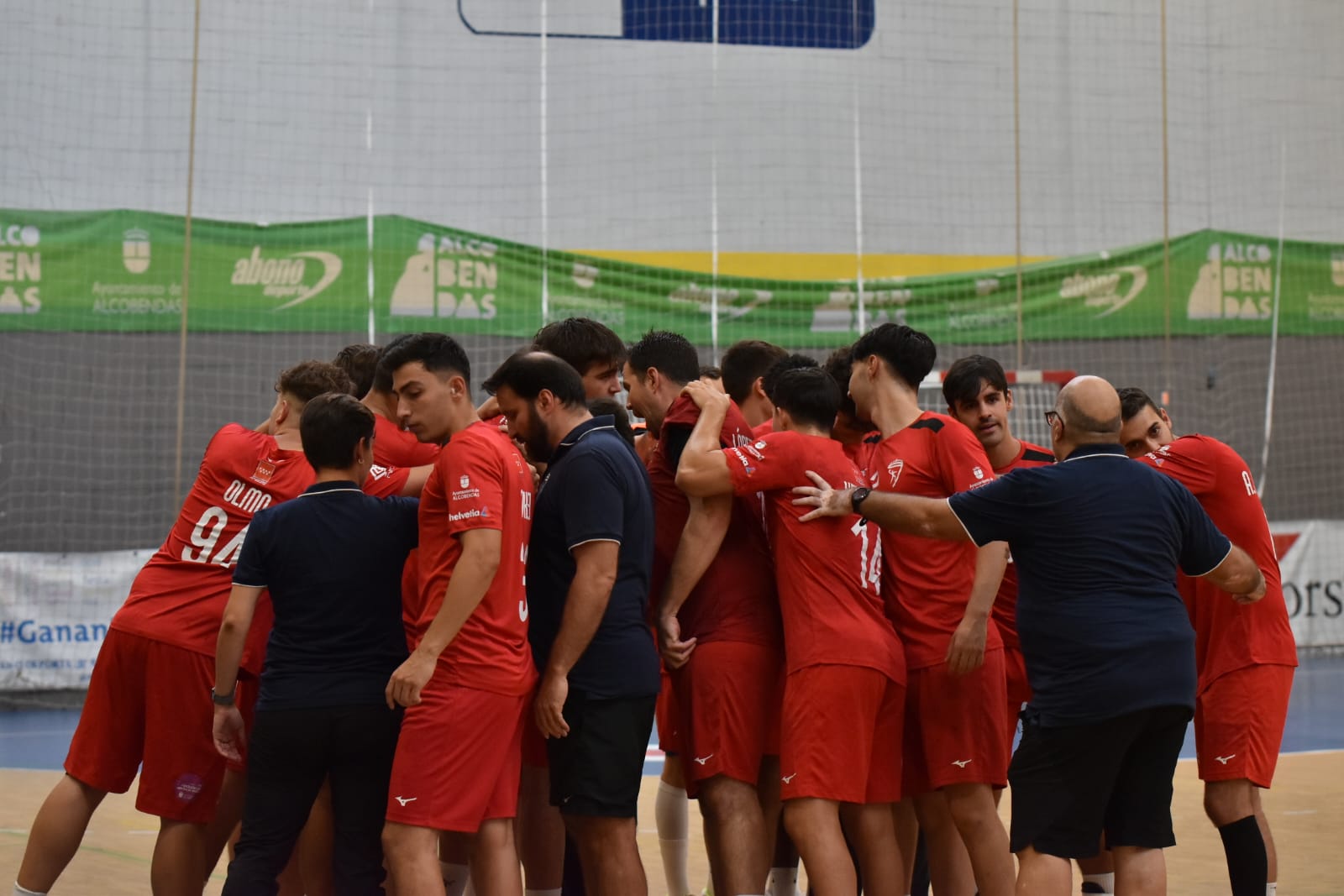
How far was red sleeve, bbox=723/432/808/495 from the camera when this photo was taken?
4.89 meters

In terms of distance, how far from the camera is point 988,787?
16.8 feet

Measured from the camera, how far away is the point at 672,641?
5.04 metres

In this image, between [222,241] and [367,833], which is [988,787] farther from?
[222,241]

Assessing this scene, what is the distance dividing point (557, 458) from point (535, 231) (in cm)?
1116

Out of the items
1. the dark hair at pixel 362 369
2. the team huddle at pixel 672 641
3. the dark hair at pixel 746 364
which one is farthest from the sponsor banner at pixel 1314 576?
the dark hair at pixel 362 369

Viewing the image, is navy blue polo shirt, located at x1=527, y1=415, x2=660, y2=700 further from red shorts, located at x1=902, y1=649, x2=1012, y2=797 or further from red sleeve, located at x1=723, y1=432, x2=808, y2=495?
red shorts, located at x1=902, y1=649, x2=1012, y2=797

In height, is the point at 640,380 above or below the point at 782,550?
above

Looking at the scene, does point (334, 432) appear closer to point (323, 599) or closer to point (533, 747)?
point (323, 599)

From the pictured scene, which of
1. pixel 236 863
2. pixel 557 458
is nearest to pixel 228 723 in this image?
pixel 236 863

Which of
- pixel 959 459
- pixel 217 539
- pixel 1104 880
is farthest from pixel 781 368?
pixel 1104 880

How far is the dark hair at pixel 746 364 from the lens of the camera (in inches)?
231

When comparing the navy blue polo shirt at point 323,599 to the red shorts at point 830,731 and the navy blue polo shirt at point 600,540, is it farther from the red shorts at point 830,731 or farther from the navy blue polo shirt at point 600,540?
the red shorts at point 830,731

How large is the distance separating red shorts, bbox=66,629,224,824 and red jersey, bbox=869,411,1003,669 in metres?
2.63

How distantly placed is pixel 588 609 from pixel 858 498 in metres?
1.03
